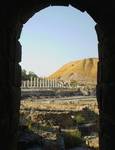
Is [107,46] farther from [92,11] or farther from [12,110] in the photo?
[12,110]

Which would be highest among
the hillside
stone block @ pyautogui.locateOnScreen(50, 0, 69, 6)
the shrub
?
the hillside

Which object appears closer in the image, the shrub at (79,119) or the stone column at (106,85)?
the stone column at (106,85)

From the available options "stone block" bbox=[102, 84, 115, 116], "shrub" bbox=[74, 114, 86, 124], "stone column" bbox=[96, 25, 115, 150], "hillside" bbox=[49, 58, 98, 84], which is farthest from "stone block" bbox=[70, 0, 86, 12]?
"hillside" bbox=[49, 58, 98, 84]

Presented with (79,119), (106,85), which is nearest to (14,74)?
(106,85)

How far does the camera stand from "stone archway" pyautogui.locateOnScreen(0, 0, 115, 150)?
5.44 m

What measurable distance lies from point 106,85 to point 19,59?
5.65 feet

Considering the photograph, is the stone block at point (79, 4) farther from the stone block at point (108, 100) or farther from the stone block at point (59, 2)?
the stone block at point (108, 100)

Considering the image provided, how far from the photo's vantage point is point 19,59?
22.9ft

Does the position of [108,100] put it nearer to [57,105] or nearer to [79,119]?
[79,119]

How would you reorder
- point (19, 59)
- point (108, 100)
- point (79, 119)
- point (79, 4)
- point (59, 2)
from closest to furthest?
point (108, 100) → point (79, 4) → point (19, 59) → point (59, 2) → point (79, 119)

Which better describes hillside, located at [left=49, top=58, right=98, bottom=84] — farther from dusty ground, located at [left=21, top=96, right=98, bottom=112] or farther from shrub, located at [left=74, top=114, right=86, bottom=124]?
shrub, located at [left=74, top=114, right=86, bottom=124]

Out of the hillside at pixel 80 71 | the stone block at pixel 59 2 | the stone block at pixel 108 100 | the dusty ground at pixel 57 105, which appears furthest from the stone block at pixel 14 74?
the hillside at pixel 80 71

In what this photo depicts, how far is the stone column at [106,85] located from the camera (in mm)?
5695

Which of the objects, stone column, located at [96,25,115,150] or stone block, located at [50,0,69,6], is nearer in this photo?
stone column, located at [96,25,115,150]
